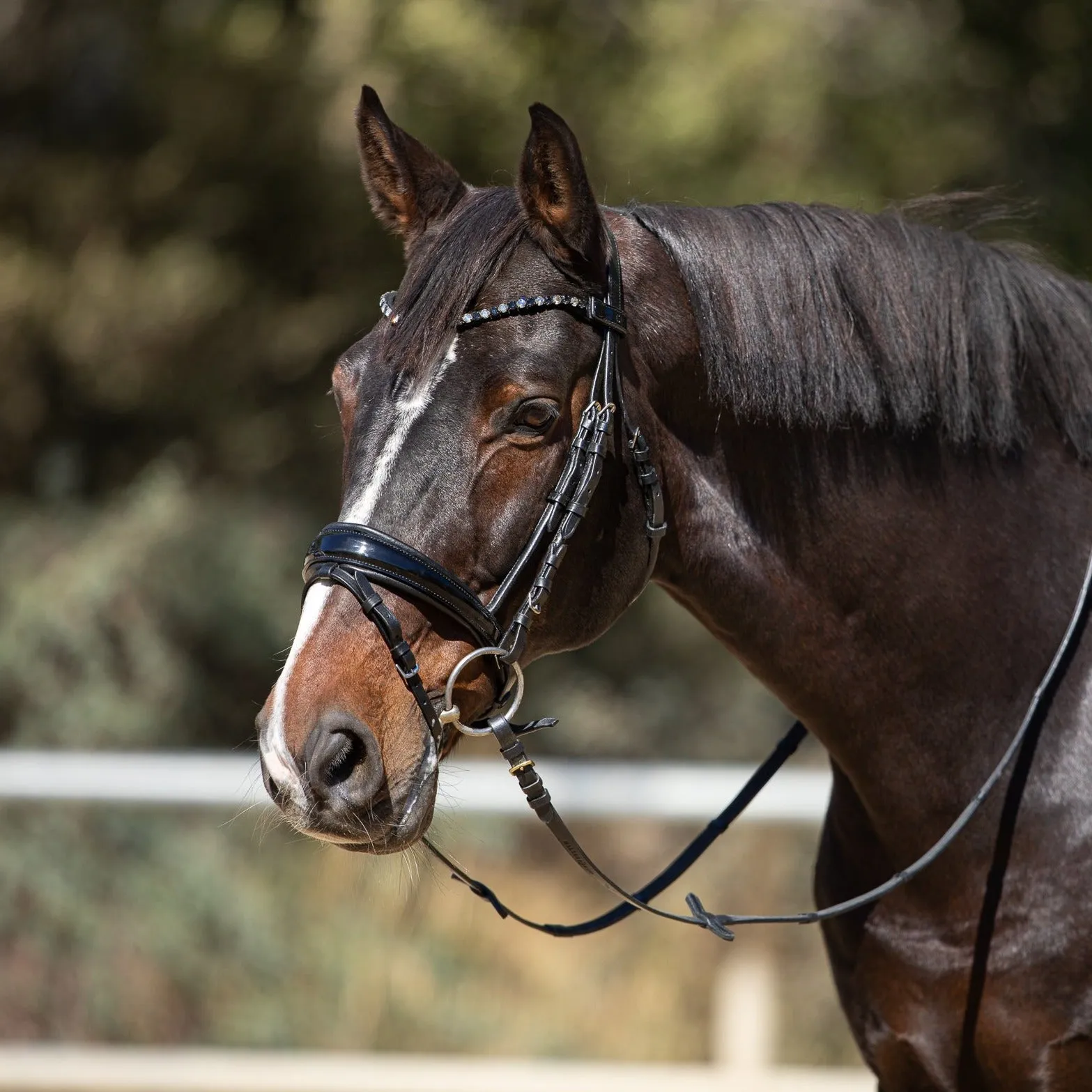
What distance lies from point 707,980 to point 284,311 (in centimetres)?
436

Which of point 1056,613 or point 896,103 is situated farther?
point 896,103

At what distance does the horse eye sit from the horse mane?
0.32 m

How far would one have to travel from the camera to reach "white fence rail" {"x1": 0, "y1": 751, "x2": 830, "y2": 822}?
4.26 m

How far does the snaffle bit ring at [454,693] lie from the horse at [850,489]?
0.07 feet

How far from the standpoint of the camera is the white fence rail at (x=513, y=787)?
4.26 metres

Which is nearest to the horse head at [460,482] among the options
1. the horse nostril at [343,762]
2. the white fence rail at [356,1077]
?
the horse nostril at [343,762]

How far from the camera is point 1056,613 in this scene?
225 centimetres

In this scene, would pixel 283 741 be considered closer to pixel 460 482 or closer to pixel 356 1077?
pixel 460 482

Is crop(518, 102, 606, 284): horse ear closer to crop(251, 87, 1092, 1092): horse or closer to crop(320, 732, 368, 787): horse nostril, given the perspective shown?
crop(251, 87, 1092, 1092): horse

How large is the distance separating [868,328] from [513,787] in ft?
8.18

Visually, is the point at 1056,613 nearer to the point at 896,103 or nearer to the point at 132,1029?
the point at 132,1029

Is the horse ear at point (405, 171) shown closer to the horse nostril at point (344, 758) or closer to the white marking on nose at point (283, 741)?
the white marking on nose at point (283, 741)

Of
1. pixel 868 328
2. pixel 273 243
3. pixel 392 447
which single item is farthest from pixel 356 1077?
pixel 273 243

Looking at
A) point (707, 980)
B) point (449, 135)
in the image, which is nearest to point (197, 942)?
point (707, 980)
